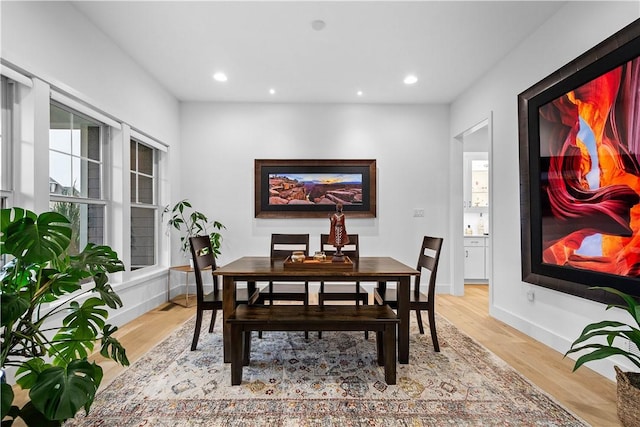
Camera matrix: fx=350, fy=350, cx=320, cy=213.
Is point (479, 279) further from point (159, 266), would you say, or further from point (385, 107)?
point (159, 266)

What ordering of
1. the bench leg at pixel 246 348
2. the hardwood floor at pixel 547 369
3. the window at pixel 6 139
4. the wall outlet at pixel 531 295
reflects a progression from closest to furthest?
the hardwood floor at pixel 547 369 → the window at pixel 6 139 → the bench leg at pixel 246 348 → the wall outlet at pixel 531 295

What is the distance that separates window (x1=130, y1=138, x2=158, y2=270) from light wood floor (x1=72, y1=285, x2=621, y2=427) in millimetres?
705

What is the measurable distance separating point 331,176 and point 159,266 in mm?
2676

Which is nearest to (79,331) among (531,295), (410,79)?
(531,295)

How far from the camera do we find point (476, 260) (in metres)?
5.88

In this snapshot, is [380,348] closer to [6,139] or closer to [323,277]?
[323,277]

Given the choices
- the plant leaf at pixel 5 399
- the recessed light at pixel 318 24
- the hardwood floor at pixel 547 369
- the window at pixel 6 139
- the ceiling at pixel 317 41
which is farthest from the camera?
the recessed light at pixel 318 24

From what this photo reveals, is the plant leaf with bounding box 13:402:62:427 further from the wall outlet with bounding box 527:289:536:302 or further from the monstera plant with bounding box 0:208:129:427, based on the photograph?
the wall outlet with bounding box 527:289:536:302

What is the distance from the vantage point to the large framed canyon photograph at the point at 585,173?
2203 mm

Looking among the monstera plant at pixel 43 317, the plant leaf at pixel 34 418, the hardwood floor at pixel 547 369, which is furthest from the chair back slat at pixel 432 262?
the plant leaf at pixel 34 418

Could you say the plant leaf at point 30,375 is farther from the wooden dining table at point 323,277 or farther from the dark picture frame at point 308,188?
the dark picture frame at point 308,188

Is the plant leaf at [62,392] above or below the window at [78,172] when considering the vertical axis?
below

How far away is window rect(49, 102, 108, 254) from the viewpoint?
9.33ft

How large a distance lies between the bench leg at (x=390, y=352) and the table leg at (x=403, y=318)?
1.03 ft
